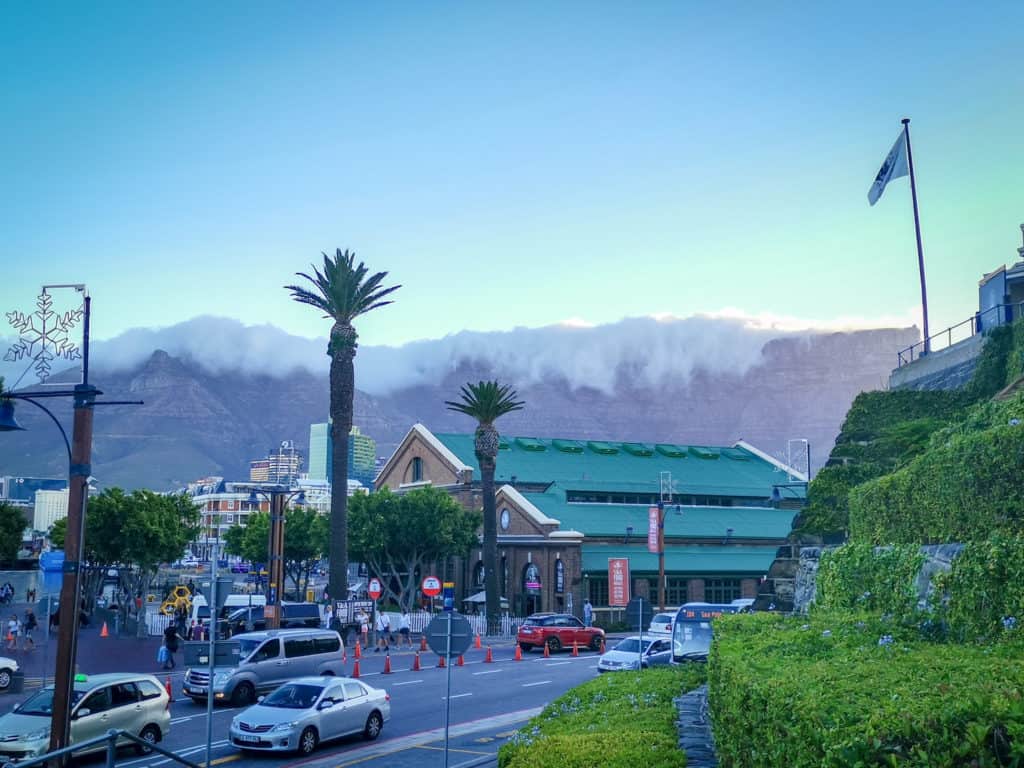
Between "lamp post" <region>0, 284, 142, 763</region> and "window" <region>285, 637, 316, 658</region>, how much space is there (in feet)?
38.1

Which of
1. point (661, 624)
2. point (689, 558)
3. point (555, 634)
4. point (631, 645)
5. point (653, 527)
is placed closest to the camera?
point (631, 645)

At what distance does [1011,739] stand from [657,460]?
71606 millimetres

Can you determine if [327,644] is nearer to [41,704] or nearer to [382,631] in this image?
[41,704]

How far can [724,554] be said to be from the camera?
64562 millimetres

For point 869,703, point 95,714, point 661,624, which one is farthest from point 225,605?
point 869,703

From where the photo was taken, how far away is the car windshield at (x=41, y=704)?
19.8 meters

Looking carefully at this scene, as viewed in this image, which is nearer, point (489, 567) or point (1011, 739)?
point (1011, 739)

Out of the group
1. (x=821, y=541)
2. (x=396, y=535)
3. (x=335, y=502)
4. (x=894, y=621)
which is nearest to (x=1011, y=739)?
(x=894, y=621)

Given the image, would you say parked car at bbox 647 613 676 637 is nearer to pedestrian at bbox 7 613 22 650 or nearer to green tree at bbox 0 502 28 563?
pedestrian at bbox 7 613 22 650

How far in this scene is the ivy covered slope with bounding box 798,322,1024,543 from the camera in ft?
37.9

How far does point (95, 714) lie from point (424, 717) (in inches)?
343

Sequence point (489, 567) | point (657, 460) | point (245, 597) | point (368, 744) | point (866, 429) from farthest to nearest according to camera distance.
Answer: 1. point (657, 460)
2. point (245, 597)
3. point (489, 567)
4. point (866, 429)
5. point (368, 744)

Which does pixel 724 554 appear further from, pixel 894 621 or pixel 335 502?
pixel 894 621

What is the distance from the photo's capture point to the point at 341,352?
47.9 meters
